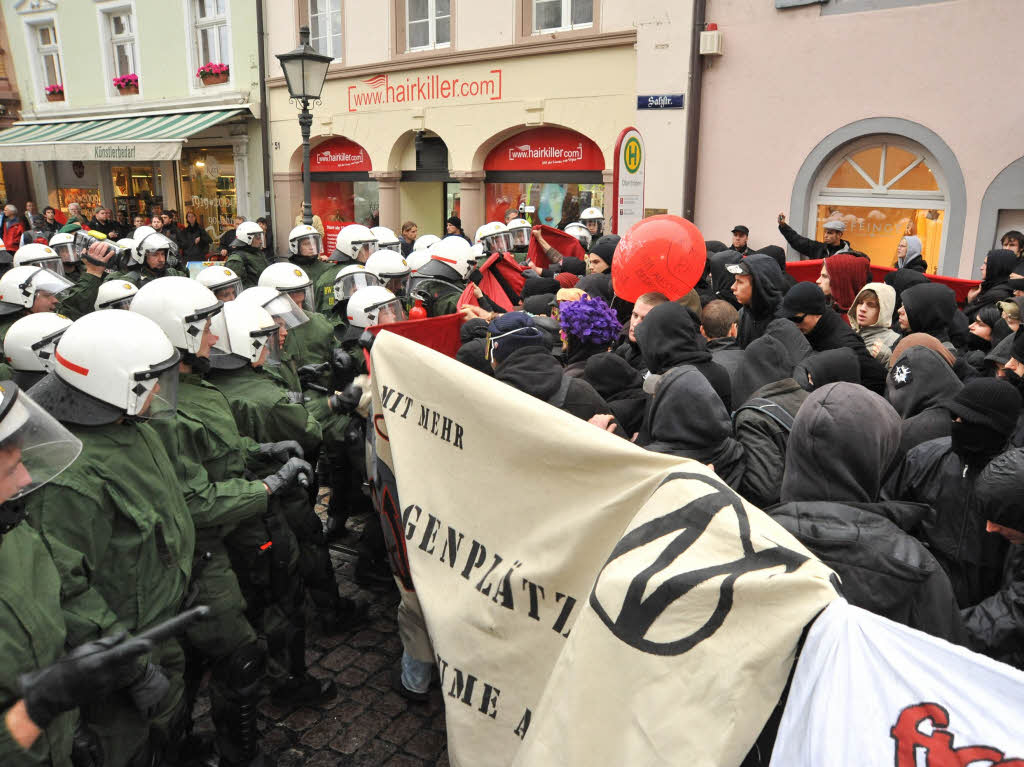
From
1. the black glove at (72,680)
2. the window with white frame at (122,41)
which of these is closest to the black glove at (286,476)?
the black glove at (72,680)

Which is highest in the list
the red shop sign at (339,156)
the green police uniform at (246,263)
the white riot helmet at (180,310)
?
the red shop sign at (339,156)

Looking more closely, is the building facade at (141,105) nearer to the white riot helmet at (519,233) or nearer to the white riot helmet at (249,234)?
the white riot helmet at (249,234)

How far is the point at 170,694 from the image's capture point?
2848mm

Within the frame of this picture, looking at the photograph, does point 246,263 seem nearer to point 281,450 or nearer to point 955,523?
point 281,450

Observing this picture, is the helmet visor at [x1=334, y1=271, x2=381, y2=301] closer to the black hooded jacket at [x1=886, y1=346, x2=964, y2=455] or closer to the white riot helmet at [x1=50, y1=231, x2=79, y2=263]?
the black hooded jacket at [x1=886, y1=346, x2=964, y2=455]

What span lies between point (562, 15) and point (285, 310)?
413 inches

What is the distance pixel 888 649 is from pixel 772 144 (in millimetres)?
10718

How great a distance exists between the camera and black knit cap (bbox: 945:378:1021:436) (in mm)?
2664

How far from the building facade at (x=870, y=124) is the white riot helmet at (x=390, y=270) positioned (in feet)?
21.0

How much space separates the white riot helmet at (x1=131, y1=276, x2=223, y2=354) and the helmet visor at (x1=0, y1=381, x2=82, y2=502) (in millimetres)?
1459

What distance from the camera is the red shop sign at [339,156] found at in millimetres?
17703

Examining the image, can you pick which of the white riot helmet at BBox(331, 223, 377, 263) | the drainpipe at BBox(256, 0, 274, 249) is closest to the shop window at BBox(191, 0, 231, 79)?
the drainpipe at BBox(256, 0, 274, 249)

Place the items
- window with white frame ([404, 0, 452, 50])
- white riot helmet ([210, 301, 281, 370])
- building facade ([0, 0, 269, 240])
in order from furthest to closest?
building facade ([0, 0, 269, 240]), window with white frame ([404, 0, 452, 50]), white riot helmet ([210, 301, 281, 370])

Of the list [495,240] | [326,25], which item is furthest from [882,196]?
[326,25]
